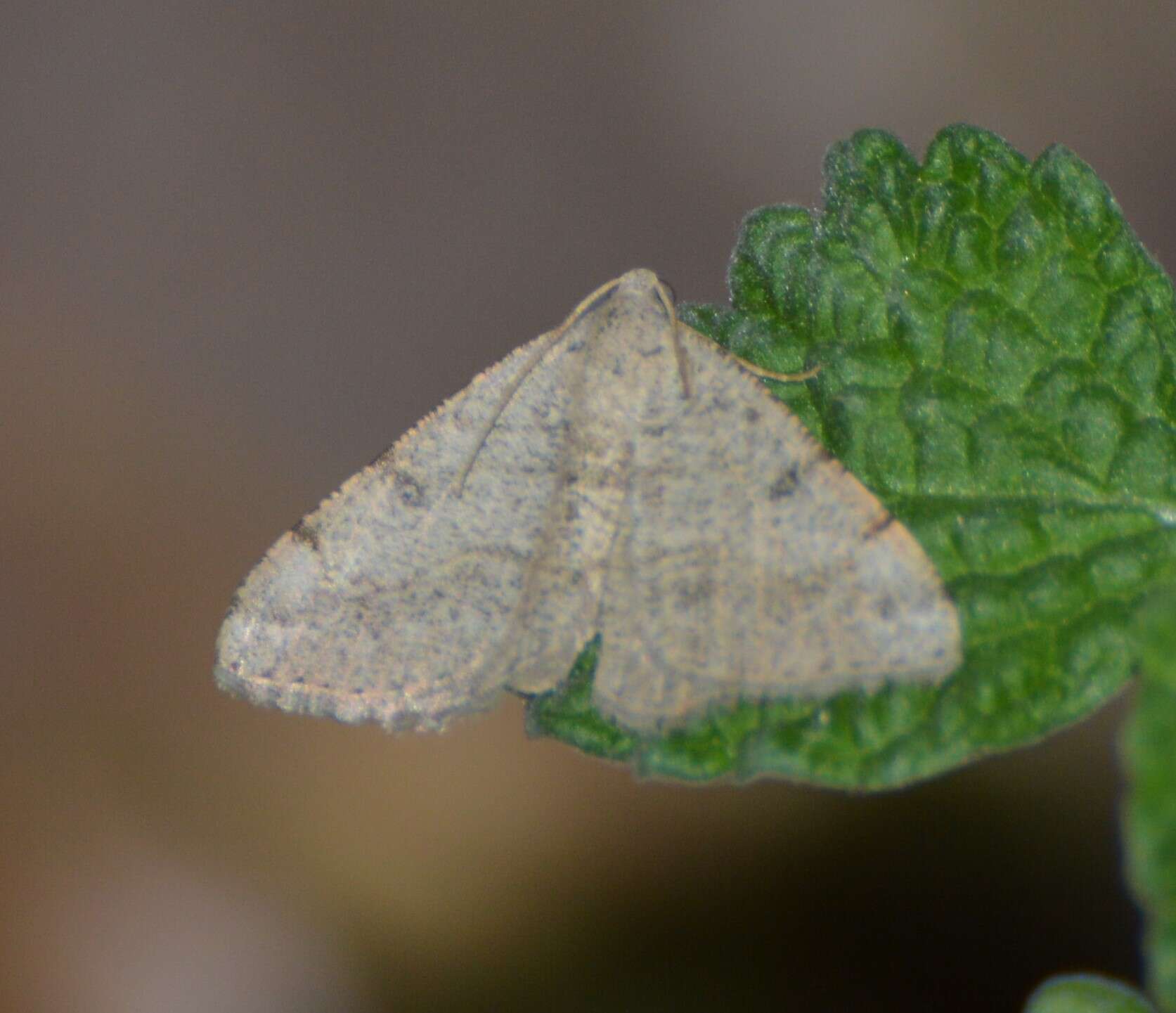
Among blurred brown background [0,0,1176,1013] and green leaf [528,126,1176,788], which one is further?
blurred brown background [0,0,1176,1013]

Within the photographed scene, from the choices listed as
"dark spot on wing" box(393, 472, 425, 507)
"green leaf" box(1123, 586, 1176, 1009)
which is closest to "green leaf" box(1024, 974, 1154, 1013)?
"green leaf" box(1123, 586, 1176, 1009)

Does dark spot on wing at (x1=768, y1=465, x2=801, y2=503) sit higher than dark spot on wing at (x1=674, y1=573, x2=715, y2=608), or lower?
higher

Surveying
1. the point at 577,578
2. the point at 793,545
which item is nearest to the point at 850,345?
the point at 793,545

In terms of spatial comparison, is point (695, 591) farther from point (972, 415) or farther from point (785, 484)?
point (972, 415)

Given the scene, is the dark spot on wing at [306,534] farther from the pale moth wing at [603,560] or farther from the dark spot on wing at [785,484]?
the dark spot on wing at [785,484]

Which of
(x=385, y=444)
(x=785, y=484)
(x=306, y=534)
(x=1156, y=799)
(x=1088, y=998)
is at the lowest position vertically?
(x=1088, y=998)

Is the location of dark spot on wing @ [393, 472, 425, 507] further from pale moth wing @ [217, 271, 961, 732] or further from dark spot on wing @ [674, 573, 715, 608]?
dark spot on wing @ [674, 573, 715, 608]

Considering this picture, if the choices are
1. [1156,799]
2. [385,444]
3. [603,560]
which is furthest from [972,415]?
[385,444]

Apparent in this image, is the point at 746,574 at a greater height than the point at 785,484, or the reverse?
the point at 785,484
